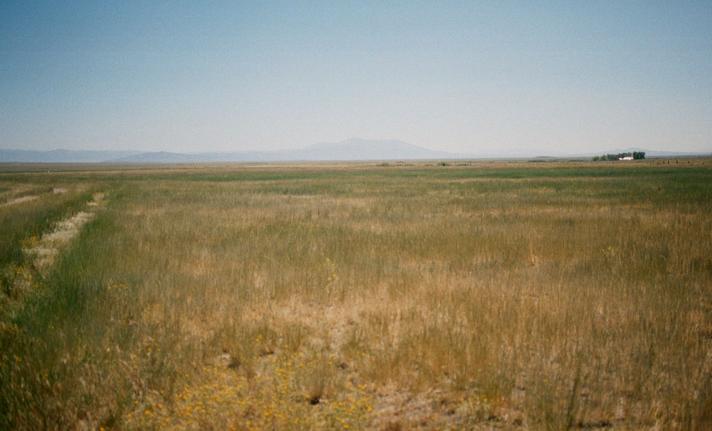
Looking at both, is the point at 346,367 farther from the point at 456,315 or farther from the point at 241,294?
the point at 241,294

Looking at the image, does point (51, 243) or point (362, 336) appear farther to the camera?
point (51, 243)

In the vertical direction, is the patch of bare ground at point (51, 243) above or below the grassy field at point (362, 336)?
above

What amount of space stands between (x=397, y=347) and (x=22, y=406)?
160 inches

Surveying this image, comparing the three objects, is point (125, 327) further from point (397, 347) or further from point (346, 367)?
point (397, 347)

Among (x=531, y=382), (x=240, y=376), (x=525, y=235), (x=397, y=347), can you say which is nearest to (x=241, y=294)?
(x=240, y=376)

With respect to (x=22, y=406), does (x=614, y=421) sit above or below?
below

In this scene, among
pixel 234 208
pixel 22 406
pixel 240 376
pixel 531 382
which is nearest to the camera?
pixel 22 406

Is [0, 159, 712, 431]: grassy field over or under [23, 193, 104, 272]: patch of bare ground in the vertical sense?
under

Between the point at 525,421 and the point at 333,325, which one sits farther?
the point at 333,325

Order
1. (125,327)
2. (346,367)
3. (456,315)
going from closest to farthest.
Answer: (346,367) < (125,327) < (456,315)

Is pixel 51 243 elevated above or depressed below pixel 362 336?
above

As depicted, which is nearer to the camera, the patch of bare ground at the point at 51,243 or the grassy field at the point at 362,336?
the grassy field at the point at 362,336

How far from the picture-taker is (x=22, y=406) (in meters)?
3.53

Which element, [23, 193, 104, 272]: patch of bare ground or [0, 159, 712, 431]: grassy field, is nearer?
[0, 159, 712, 431]: grassy field
